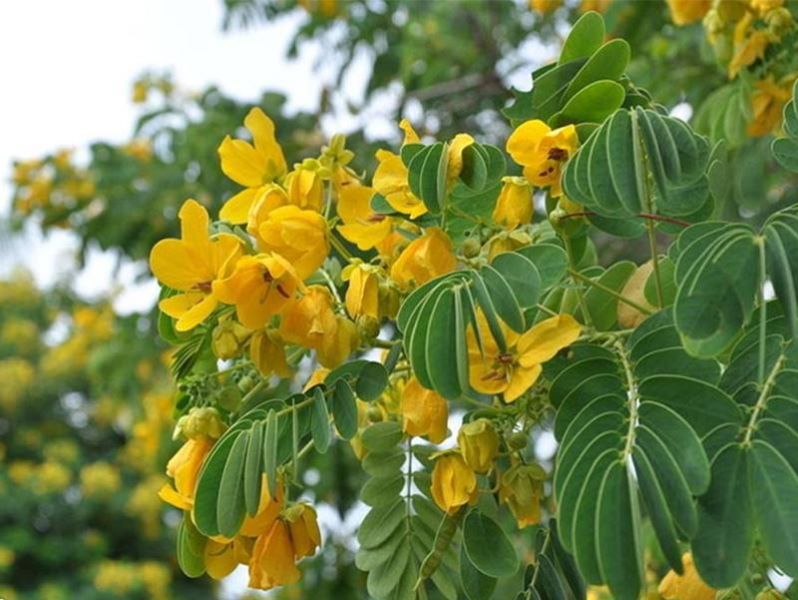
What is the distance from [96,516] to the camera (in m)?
6.18

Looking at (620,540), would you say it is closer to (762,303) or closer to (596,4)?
(762,303)

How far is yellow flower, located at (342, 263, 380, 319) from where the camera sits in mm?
946

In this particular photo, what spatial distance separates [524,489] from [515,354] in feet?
0.45

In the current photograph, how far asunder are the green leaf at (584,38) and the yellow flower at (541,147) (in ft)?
0.25

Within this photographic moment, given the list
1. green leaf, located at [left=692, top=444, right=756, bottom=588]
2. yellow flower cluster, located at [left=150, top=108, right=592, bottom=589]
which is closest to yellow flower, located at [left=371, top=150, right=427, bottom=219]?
yellow flower cluster, located at [left=150, top=108, right=592, bottom=589]

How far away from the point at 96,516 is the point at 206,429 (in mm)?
5461

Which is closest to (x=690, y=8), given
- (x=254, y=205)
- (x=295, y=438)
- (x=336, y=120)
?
(x=254, y=205)

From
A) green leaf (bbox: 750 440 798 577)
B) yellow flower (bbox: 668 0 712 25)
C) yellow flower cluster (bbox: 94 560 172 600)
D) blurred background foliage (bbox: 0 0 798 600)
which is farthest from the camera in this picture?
yellow flower cluster (bbox: 94 560 172 600)

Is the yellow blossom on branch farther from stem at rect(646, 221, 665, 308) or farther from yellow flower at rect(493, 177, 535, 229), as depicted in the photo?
stem at rect(646, 221, 665, 308)

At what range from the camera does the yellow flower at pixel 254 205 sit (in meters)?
0.99

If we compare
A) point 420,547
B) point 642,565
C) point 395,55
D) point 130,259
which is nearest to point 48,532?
point 130,259

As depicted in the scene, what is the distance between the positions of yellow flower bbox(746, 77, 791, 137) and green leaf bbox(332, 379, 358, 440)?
83 cm

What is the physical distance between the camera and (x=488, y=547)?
0.95m

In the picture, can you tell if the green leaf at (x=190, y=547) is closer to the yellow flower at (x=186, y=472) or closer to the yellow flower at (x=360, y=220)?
the yellow flower at (x=186, y=472)
